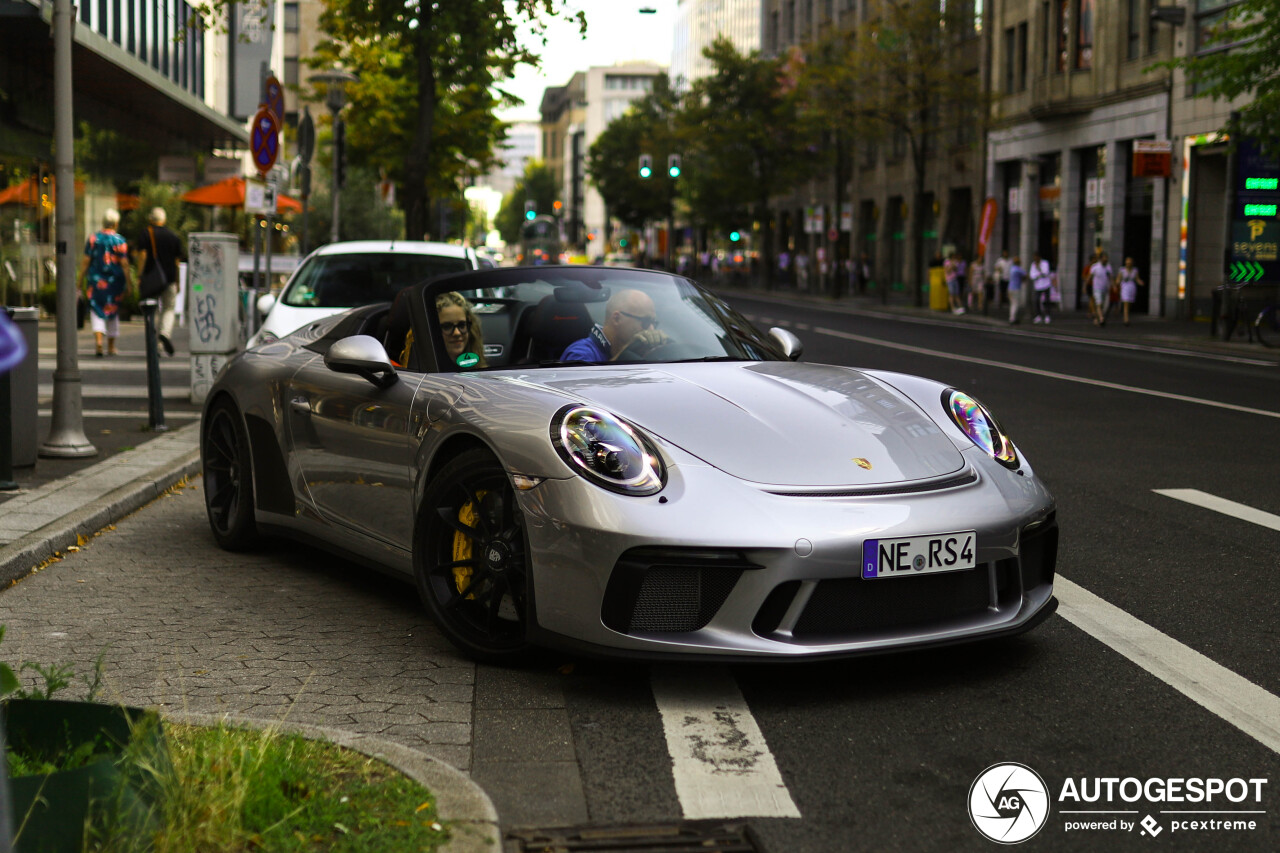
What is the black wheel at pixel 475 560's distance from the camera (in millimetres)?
4617

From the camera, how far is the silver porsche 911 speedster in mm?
4230

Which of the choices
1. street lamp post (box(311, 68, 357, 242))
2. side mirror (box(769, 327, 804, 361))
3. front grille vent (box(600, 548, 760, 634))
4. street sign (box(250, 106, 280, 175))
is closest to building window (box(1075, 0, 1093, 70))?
street lamp post (box(311, 68, 357, 242))

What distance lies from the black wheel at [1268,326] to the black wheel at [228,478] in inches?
819

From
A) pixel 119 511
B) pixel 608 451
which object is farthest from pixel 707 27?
pixel 608 451

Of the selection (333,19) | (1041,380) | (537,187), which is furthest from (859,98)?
(537,187)

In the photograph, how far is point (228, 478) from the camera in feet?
22.9

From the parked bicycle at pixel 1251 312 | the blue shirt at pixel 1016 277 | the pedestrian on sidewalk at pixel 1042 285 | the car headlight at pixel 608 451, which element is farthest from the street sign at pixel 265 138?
the pedestrian on sidewalk at pixel 1042 285

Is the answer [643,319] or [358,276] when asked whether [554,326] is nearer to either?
[643,319]

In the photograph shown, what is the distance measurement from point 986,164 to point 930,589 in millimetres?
46135

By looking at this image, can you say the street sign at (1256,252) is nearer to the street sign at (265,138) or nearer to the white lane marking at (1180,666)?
the street sign at (265,138)

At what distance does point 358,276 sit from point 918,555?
29.3ft

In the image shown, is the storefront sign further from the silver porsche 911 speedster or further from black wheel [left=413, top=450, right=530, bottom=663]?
black wheel [left=413, top=450, right=530, bottom=663]

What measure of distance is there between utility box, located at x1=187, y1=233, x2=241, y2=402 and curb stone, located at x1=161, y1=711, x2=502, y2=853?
9.06 metres

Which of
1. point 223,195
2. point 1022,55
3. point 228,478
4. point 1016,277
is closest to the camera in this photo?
point 228,478
